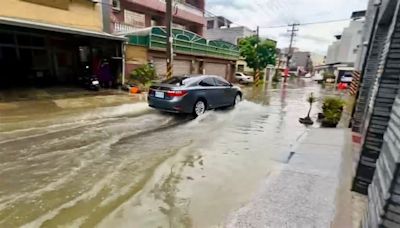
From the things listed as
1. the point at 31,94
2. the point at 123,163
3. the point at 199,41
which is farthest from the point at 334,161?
the point at 199,41

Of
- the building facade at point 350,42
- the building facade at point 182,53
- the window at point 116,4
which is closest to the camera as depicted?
the building facade at point 182,53

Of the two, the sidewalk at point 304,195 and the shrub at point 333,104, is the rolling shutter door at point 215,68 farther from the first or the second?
the sidewalk at point 304,195

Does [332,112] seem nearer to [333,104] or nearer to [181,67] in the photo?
[333,104]

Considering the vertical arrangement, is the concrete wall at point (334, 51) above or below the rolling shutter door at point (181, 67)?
above

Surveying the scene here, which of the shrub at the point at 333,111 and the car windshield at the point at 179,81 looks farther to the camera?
the car windshield at the point at 179,81

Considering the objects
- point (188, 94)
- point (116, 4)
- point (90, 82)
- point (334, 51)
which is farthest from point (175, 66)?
point (334, 51)

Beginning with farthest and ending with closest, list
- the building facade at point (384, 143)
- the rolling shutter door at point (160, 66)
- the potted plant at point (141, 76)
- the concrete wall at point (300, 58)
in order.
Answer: the concrete wall at point (300, 58) < the rolling shutter door at point (160, 66) < the potted plant at point (141, 76) < the building facade at point (384, 143)

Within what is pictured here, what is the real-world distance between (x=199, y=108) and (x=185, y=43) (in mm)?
10350

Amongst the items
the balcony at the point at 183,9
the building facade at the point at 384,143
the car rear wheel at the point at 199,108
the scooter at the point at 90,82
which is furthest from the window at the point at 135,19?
the building facade at the point at 384,143

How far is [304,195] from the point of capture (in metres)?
3.42

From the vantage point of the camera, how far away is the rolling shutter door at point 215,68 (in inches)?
867

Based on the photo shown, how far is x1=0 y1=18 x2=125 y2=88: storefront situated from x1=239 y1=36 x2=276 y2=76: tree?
1917 cm

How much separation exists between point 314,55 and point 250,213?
319 feet

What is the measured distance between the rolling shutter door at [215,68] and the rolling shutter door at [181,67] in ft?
9.16
